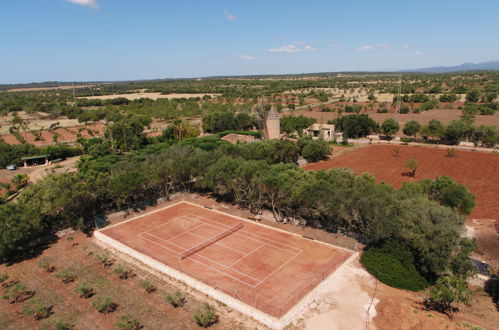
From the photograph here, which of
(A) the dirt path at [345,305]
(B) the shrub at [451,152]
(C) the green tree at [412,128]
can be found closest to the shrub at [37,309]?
(A) the dirt path at [345,305]

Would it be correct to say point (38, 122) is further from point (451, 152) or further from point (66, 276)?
point (451, 152)

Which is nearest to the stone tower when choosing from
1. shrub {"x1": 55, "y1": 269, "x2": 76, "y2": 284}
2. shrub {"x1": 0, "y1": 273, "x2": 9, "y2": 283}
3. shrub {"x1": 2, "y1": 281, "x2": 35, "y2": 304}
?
shrub {"x1": 55, "y1": 269, "x2": 76, "y2": 284}

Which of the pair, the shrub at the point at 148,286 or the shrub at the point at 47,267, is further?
the shrub at the point at 47,267

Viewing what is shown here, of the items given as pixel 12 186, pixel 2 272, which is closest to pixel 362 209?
pixel 2 272

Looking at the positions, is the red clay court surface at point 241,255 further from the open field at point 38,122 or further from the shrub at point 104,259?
the open field at point 38,122

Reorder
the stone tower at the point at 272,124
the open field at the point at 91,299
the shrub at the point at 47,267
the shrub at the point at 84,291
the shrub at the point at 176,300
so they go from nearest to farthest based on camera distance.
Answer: the open field at the point at 91,299 → the shrub at the point at 176,300 → the shrub at the point at 84,291 → the shrub at the point at 47,267 → the stone tower at the point at 272,124

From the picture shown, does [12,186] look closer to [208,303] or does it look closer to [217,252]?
[217,252]
